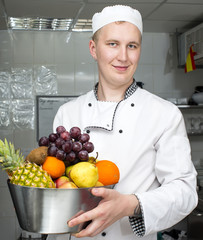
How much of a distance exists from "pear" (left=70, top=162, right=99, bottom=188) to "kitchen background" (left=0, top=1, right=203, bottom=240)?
2.64 metres

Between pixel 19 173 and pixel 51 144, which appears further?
pixel 51 144

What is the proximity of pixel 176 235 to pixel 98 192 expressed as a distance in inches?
108

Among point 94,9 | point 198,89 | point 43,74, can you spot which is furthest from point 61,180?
point 198,89

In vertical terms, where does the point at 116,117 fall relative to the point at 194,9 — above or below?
below

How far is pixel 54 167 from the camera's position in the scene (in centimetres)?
84

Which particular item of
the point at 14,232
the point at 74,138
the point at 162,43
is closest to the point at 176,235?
the point at 14,232

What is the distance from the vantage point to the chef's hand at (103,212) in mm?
770

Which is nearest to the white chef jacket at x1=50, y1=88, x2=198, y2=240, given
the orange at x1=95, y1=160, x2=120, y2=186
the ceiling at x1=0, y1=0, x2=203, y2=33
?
the orange at x1=95, y1=160, x2=120, y2=186

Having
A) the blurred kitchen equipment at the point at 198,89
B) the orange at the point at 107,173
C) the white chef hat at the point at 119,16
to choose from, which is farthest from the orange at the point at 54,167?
the blurred kitchen equipment at the point at 198,89

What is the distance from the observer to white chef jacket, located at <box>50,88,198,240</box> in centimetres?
111

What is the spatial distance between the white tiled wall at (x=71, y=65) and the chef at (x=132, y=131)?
2.14 meters

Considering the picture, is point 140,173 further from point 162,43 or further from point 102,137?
point 162,43

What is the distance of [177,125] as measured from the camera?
1.20 metres

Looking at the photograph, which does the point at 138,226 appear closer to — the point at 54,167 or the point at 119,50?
the point at 54,167
